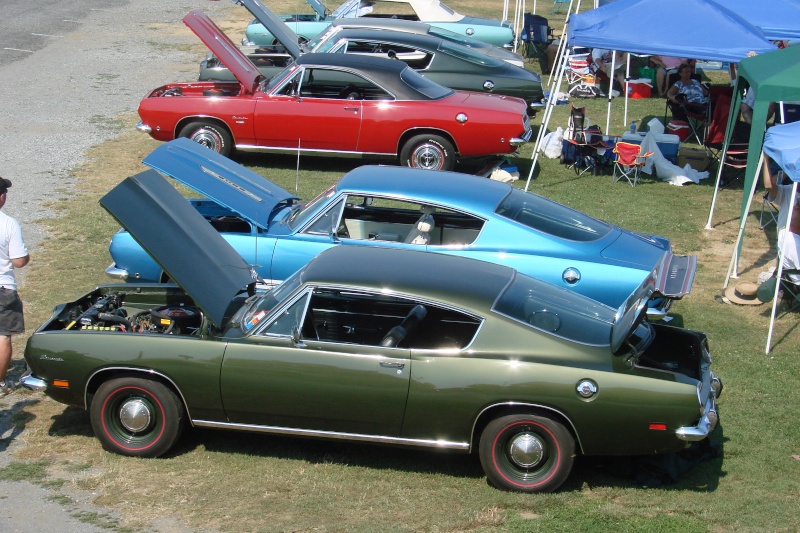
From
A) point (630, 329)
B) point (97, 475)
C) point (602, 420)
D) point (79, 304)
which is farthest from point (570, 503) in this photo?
point (79, 304)

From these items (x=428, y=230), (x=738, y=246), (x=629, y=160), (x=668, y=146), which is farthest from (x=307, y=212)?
(x=668, y=146)

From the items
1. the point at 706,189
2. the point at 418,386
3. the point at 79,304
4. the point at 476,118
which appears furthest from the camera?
the point at 706,189

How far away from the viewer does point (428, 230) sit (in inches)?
306

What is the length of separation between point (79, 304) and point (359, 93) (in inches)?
261

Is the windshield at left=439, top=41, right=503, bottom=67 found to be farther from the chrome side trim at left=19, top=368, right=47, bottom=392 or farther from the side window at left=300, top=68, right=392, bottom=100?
the chrome side trim at left=19, top=368, right=47, bottom=392

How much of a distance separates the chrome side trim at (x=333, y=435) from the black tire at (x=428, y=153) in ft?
23.5

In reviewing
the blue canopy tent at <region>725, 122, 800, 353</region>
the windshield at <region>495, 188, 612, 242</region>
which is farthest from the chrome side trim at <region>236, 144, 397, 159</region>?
the blue canopy tent at <region>725, 122, 800, 353</region>

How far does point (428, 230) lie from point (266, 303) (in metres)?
2.16

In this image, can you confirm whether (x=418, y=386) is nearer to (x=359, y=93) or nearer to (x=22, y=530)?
(x=22, y=530)

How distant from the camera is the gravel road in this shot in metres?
A: 5.49

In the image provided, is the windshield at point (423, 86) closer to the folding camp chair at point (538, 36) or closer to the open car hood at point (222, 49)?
the open car hood at point (222, 49)

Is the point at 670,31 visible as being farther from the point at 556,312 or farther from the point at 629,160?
the point at 556,312

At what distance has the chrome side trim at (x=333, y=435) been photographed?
18.3 ft

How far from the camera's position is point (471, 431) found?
5.54 metres
